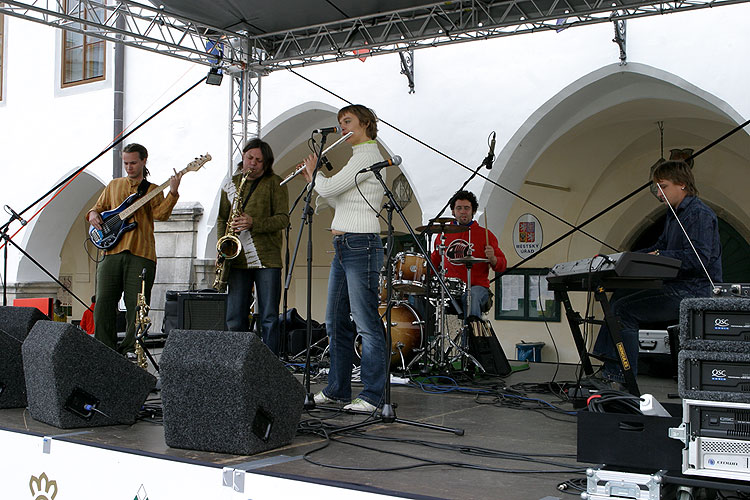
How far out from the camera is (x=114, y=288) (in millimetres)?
4918

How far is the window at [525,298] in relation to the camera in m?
10.7

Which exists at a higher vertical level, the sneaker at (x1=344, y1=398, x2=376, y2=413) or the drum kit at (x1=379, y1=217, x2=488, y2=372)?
the drum kit at (x1=379, y1=217, x2=488, y2=372)

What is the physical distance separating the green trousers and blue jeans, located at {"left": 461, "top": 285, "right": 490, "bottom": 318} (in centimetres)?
252

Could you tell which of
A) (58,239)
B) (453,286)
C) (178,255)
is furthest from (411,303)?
(58,239)

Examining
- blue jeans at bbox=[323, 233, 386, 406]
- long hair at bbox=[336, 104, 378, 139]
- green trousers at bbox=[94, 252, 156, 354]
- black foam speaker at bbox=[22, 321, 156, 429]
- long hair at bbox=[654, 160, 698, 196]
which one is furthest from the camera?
green trousers at bbox=[94, 252, 156, 354]

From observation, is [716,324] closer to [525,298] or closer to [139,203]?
[139,203]

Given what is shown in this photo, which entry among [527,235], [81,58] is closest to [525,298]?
[527,235]

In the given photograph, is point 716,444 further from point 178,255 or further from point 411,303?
point 178,255

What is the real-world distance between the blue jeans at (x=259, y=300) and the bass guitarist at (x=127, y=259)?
560 mm

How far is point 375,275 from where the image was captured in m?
3.93

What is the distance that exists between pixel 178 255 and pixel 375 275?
5.92 m

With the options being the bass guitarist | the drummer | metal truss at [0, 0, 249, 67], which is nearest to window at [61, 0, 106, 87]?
metal truss at [0, 0, 249, 67]

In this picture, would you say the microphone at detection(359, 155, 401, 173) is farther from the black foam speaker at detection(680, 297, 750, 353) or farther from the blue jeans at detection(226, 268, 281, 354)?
the black foam speaker at detection(680, 297, 750, 353)

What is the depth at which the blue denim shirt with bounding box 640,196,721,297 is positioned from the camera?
13.5 feet
